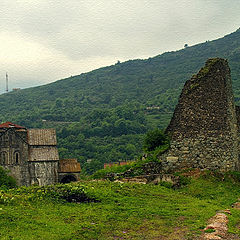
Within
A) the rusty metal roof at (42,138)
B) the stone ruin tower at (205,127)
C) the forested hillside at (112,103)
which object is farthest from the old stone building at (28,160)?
the forested hillside at (112,103)

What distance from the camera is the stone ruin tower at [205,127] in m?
16.7

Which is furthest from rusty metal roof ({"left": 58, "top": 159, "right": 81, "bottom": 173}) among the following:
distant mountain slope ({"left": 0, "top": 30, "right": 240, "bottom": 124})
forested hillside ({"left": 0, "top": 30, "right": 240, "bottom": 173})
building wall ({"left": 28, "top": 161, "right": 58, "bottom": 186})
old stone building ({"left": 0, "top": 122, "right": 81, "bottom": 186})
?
distant mountain slope ({"left": 0, "top": 30, "right": 240, "bottom": 124})

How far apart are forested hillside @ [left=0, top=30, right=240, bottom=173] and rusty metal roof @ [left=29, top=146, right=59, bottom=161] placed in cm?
2469

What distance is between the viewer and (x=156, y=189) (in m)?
13.9

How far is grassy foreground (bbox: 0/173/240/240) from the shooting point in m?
8.21

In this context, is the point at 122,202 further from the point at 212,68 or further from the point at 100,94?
the point at 100,94

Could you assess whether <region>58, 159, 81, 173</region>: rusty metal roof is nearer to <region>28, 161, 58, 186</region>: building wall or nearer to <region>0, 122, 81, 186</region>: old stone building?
<region>0, 122, 81, 186</region>: old stone building

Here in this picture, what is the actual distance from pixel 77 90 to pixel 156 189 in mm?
163896

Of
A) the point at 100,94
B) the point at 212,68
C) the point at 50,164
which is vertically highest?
the point at 100,94

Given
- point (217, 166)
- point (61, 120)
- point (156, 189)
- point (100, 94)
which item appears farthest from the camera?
point (100, 94)

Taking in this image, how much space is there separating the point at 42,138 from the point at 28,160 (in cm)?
276

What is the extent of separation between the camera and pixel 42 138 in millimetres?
39688

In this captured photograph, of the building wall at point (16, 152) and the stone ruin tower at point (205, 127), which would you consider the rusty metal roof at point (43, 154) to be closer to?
the building wall at point (16, 152)

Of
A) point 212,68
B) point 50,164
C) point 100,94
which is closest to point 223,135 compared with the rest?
point 212,68
